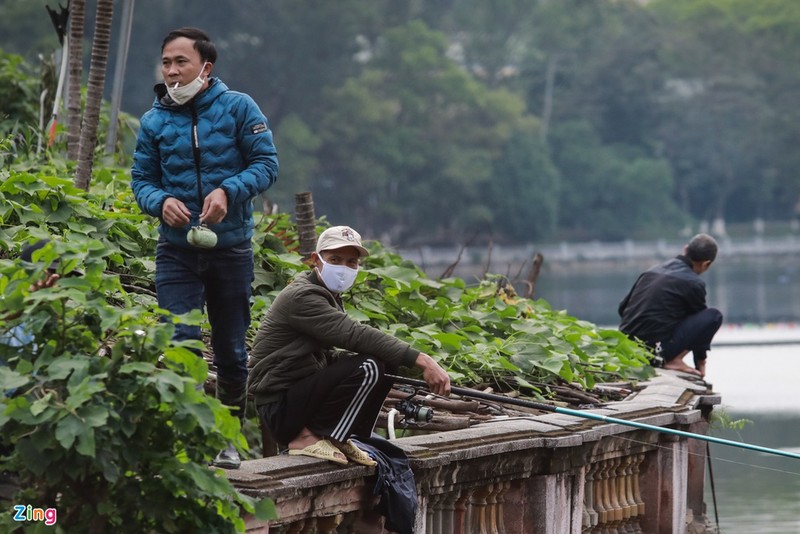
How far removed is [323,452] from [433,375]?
1.31ft

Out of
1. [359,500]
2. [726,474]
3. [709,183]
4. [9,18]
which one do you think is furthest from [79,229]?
[709,183]

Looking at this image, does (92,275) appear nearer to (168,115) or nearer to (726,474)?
(168,115)

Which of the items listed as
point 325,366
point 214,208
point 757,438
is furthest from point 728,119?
point 214,208

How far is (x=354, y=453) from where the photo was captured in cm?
486

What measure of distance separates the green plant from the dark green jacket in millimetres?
848

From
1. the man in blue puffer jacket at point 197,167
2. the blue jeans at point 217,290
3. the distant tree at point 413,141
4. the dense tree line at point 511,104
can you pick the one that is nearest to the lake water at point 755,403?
the blue jeans at point 217,290

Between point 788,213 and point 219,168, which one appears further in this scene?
point 788,213

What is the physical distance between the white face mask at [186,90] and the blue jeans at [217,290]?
42 centimetres

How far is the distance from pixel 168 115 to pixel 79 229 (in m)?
1.84

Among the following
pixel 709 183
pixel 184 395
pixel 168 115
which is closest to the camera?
pixel 184 395

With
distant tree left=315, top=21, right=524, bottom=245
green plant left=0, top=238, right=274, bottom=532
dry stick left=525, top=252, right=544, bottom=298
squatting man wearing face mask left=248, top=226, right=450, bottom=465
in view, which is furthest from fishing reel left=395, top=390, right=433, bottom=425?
distant tree left=315, top=21, right=524, bottom=245

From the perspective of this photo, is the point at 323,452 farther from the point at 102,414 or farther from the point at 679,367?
the point at 679,367

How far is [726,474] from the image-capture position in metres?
13.3

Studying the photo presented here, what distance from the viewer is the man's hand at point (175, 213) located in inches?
185
